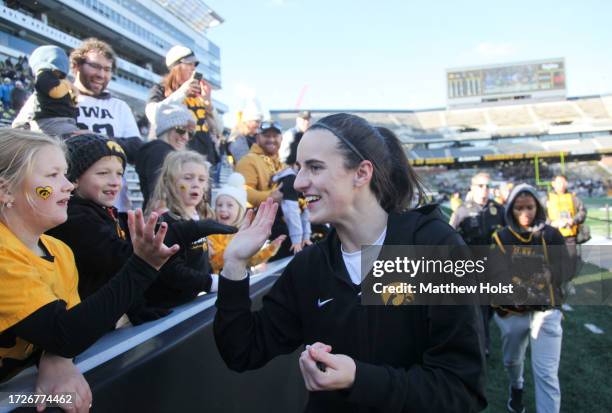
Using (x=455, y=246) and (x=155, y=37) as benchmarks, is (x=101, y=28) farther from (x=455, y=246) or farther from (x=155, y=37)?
(x=455, y=246)

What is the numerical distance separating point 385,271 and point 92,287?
117 cm

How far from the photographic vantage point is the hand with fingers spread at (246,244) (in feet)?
4.85

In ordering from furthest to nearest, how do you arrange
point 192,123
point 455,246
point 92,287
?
point 192,123 < point 92,287 < point 455,246

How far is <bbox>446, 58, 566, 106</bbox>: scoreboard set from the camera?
4953 cm

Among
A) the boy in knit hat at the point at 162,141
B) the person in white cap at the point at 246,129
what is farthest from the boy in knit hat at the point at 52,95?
the person in white cap at the point at 246,129

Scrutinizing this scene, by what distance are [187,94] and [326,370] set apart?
3.02 metres

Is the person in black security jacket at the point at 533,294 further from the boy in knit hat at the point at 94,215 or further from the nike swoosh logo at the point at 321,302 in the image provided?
the boy in knit hat at the point at 94,215

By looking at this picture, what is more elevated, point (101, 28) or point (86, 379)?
point (101, 28)

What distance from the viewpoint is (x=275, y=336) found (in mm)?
1597

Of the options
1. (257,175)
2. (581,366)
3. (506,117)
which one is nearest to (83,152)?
(257,175)

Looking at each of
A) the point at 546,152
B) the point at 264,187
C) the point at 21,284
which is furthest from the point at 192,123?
the point at 546,152

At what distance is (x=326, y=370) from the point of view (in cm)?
116

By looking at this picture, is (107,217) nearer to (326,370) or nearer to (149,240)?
(149,240)

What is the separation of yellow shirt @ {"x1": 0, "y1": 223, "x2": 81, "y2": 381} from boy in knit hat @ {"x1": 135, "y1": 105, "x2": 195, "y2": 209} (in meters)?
1.71
